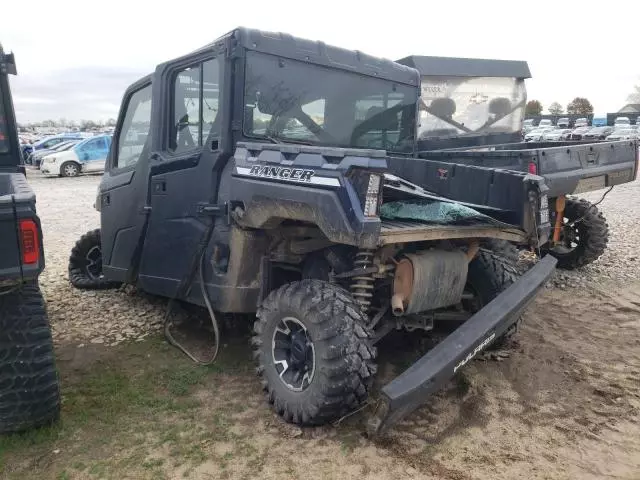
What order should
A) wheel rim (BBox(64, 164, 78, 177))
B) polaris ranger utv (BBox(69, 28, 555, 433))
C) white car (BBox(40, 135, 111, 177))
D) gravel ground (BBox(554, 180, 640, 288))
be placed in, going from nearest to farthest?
polaris ranger utv (BBox(69, 28, 555, 433)) < gravel ground (BBox(554, 180, 640, 288)) < white car (BBox(40, 135, 111, 177)) < wheel rim (BBox(64, 164, 78, 177))

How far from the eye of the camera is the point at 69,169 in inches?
875

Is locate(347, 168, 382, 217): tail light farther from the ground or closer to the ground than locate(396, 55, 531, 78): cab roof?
closer to the ground

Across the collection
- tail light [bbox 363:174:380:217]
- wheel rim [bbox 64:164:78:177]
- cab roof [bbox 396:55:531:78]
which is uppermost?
cab roof [bbox 396:55:531:78]

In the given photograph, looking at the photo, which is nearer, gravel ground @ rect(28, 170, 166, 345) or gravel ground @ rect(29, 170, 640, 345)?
gravel ground @ rect(28, 170, 166, 345)

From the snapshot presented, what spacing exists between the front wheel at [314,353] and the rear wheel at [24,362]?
1.25 m

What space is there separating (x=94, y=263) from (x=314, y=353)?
13.5ft

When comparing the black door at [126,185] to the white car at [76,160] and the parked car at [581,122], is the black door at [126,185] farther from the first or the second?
the parked car at [581,122]

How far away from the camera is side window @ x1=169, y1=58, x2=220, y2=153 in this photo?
13.3ft

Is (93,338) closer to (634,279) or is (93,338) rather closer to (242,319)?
(242,319)

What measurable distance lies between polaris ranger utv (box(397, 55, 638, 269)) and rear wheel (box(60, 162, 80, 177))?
54.5 feet

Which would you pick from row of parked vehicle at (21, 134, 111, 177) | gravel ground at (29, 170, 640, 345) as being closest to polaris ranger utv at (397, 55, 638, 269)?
gravel ground at (29, 170, 640, 345)

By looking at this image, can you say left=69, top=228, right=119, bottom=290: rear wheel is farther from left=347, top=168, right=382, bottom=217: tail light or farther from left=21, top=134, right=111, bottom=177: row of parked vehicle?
left=21, top=134, right=111, bottom=177: row of parked vehicle

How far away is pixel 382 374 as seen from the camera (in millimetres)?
4133

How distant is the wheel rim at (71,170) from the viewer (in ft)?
72.7
